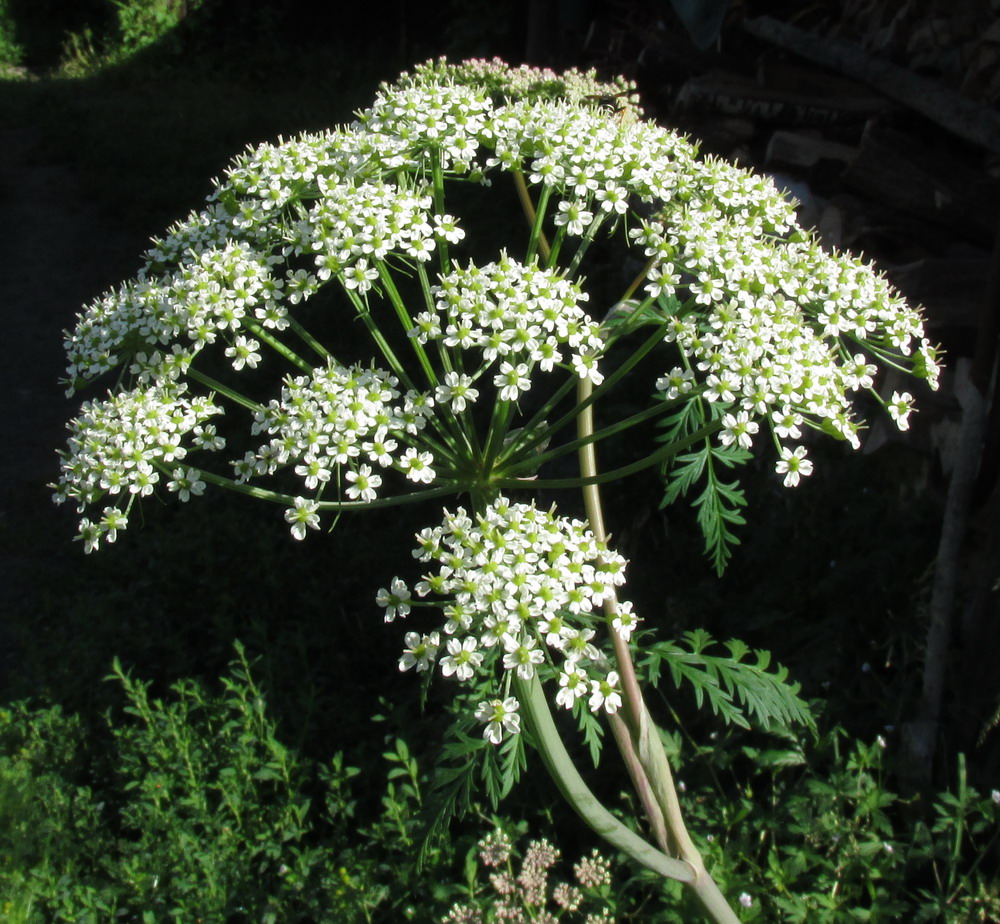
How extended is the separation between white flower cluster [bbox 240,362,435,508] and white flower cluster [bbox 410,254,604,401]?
13 centimetres

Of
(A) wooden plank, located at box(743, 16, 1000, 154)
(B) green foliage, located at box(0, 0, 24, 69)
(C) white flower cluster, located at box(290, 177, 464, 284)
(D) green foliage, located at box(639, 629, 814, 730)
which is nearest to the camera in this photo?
(C) white flower cluster, located at box(290, 177, 464, 284)

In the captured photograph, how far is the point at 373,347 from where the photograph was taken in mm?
6523

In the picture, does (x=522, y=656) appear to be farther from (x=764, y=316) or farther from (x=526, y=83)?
(x=526, y=83)

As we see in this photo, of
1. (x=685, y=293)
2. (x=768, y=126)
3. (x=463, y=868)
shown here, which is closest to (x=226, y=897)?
(x=463, y=868)

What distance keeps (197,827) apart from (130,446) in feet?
7.49

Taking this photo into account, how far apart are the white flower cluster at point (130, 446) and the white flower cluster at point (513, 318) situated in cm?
51

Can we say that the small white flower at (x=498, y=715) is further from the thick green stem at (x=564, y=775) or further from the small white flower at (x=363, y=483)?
the small white flower at (x=363, y=483)

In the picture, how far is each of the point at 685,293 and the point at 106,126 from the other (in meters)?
10.9

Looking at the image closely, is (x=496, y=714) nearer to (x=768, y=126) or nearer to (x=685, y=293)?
(x=685, y=293)

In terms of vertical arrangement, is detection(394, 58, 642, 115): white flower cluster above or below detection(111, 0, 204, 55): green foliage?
above

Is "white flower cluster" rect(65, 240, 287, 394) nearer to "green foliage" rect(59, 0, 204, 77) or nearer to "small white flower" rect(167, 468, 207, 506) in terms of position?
"small white flower" rect(167, 468, 207, 506)

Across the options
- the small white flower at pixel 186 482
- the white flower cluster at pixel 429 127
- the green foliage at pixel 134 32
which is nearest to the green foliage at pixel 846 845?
the small white flower at pixel 186 482

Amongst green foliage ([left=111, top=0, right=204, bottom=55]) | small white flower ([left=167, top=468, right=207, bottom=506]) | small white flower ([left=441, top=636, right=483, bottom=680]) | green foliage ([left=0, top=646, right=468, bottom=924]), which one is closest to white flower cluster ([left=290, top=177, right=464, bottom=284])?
small white flower ([left=167, top=468, right=207, bottom=506])

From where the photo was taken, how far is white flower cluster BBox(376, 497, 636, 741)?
5.00ft
